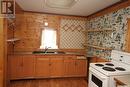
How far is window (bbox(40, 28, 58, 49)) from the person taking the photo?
4238mm

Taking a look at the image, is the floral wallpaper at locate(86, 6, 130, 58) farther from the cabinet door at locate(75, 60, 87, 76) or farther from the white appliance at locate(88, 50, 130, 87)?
the cabinet door at locate(75, 60, 87, 76)

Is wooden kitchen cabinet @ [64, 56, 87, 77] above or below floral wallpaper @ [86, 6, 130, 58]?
below

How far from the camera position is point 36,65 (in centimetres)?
369

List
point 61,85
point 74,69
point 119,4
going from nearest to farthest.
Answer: point 119,4, point 61,85, point 74,69

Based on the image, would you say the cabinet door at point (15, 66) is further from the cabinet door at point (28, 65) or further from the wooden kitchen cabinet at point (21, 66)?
the cabinet door at point (28, 65)

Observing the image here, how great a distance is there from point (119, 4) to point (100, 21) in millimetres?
924

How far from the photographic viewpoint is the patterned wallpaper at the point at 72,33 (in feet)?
14.2

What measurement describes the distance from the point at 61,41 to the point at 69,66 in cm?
96

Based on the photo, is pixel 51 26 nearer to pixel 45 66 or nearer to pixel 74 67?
pixel 45 66

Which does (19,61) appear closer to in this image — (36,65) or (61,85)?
(36,65)

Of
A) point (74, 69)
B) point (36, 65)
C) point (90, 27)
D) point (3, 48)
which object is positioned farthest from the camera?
point (90, 27)

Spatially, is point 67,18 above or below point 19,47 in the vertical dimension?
above

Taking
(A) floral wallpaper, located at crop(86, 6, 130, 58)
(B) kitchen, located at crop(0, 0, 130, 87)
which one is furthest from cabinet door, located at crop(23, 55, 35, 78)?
(A) floral wallpaper, located at crop(86, 6, 130, 58)

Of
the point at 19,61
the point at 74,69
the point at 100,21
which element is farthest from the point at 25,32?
the point at 100,21
